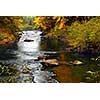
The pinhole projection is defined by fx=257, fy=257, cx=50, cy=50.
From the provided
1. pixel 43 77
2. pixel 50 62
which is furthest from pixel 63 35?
pixel 43 77

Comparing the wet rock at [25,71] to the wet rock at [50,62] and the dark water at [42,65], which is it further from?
the wet rock at [50,62]

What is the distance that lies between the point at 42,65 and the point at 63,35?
1.08 ft

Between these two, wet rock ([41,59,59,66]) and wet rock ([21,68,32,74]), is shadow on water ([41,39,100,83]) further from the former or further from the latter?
wet rock ([21,68,32,74])

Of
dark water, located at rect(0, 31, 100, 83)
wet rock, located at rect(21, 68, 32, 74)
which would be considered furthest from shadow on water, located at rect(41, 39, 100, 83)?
wet rock, located at rect(21, 68, 32, 74)

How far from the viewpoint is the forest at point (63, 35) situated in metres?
2.30

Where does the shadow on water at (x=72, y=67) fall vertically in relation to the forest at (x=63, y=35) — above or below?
below

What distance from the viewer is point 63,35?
2.31 m

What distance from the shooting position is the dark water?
229 cm

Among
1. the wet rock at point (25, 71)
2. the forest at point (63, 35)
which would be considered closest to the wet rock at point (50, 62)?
the forest at point (63, 35)

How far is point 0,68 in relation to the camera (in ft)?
7.56

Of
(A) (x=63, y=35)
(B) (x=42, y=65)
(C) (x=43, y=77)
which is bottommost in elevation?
(C) (x=43, y=77)

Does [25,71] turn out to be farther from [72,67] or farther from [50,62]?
[72,67]
